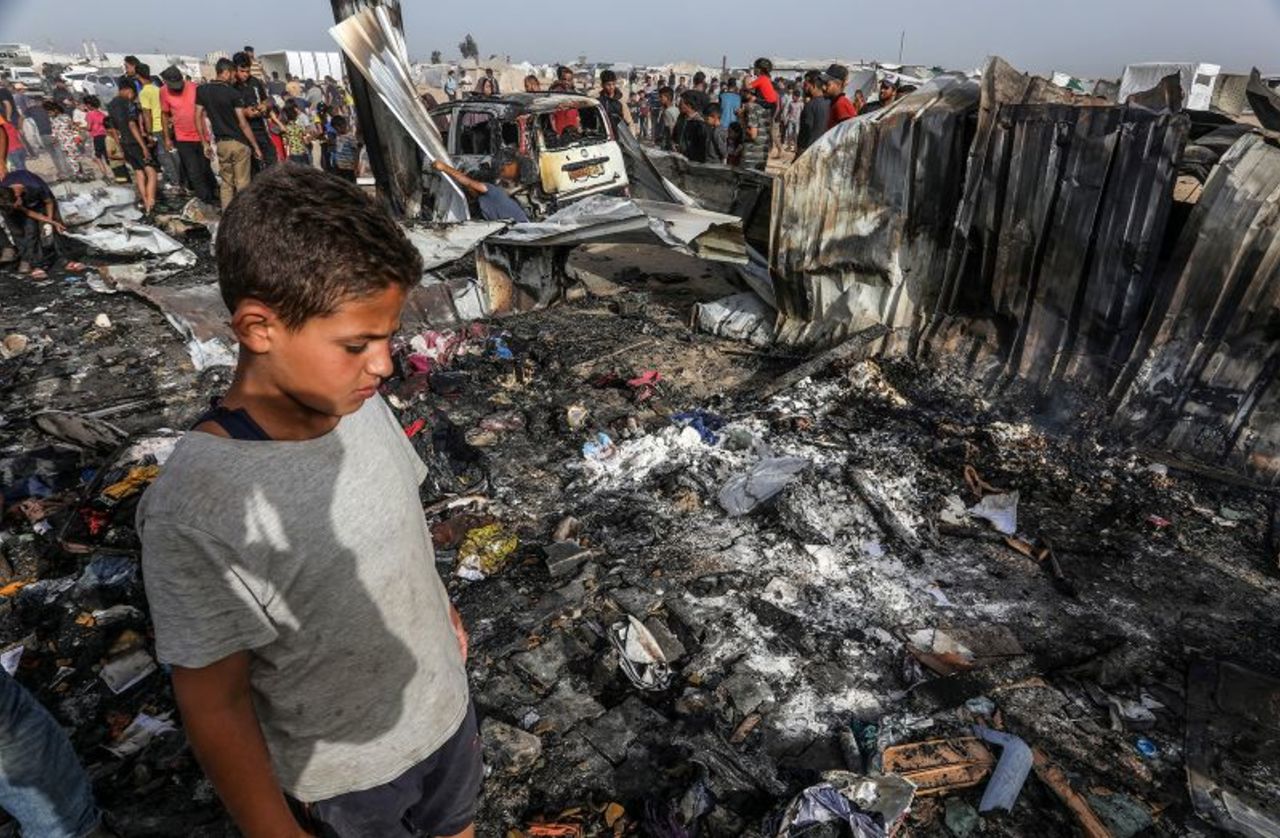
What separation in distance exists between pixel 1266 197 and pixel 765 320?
3.67m

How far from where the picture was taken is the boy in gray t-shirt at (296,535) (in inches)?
36.4

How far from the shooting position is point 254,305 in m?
0.98

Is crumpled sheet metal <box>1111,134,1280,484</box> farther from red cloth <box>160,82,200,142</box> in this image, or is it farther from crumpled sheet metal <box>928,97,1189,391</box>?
red cloth <box>160,82,200,142</box>

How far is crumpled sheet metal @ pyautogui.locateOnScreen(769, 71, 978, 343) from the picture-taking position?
5.02 m

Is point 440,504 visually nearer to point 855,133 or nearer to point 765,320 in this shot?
point 765,320

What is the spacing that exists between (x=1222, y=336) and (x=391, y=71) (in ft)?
24.0

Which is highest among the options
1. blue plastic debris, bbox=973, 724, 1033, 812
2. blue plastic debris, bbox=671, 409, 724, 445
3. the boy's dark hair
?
the boy's dark hair

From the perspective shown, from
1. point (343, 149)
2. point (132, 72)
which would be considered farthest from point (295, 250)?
point (132, 72)

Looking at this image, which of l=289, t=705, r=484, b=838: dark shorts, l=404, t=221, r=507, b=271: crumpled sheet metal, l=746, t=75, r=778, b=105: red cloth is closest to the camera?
l=289, t=705, r=484, b=838: dark shorts

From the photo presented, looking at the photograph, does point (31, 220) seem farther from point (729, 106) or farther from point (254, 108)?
point (729, 106)

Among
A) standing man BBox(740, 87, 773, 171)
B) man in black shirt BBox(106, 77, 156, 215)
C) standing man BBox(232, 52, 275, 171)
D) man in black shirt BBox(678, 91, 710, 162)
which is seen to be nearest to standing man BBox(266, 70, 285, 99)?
man in black shirt BBox(106, 77, 156, 215)

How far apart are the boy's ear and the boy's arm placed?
466 mm

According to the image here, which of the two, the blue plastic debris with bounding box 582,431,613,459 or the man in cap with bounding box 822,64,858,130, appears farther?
the man in cap with bounding box 822,64,858,130

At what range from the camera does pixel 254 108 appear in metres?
9.18
